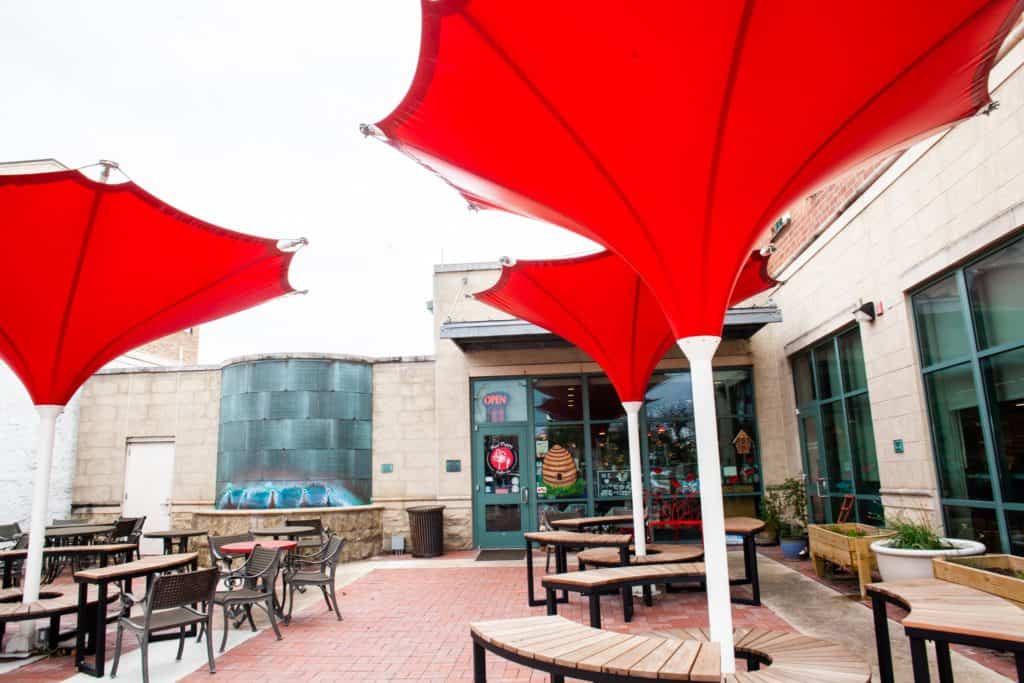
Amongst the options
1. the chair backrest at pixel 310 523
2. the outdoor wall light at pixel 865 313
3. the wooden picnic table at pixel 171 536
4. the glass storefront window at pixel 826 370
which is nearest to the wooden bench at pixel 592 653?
the outdoor wall light at pixel 865 313

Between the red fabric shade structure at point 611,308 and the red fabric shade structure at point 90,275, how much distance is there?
104 inches

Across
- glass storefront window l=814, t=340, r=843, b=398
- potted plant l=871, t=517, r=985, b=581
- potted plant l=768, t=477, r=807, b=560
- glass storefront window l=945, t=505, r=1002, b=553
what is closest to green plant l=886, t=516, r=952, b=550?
potted plant l=871, t=517, r=985, b=581

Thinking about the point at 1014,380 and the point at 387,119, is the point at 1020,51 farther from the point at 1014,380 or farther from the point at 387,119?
the point at 387,119

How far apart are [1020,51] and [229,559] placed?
9450 mm

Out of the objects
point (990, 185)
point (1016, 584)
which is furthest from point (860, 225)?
point (1016, 584)

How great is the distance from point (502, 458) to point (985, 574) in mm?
8636

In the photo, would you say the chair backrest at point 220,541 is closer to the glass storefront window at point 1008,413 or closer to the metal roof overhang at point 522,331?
the metal roof overhang at point 522,331

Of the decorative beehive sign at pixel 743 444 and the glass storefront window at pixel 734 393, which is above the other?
the glass storefront window at pixel 734 393

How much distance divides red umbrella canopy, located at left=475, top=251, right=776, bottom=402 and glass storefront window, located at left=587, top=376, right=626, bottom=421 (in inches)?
191

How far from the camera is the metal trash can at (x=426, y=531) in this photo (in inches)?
461

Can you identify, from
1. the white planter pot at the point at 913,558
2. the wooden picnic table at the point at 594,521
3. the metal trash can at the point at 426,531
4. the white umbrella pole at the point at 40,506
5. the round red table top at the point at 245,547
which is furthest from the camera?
the metal trash can at the point at 426,531

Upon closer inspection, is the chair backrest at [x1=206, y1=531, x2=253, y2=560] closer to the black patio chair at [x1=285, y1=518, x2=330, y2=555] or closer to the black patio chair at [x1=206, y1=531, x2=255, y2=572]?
the black patio chair at [x1=206, y1=531, x2=255, y2=572]

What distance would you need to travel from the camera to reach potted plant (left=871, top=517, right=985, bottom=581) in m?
5.83

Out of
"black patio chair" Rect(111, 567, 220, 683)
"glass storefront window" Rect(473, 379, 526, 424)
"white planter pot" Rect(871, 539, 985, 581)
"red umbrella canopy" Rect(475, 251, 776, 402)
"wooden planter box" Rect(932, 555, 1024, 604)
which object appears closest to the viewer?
"wooden planter box" Rect(932, 555, 1024, 604)
